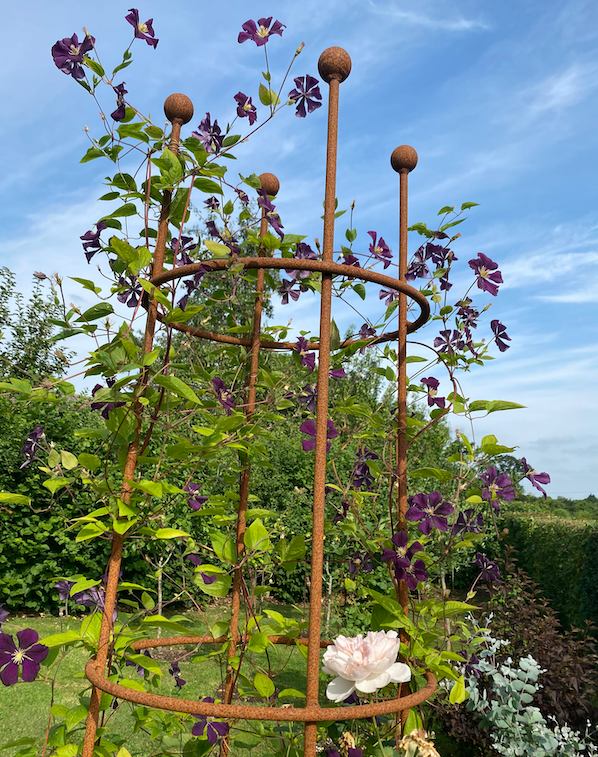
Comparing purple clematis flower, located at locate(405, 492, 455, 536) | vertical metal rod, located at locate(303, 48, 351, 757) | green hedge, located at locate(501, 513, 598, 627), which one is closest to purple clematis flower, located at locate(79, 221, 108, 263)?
vertical metal rod, located at locate(303, 48, 351, 757)

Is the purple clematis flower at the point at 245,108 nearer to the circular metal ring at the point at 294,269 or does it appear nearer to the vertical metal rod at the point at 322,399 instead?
the vertical metal rod at the point at 322,399

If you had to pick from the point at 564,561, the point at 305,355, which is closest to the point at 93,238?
the point at 305,355

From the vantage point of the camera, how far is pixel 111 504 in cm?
154

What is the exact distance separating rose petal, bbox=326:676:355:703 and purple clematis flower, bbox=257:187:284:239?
139 cm

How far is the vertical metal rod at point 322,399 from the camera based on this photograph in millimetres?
1319

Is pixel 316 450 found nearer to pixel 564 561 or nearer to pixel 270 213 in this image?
pixel 270 213

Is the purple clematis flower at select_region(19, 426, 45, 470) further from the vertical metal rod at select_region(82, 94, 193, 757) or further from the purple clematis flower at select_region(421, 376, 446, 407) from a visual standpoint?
the purple clematis flower at select_region(421, 376, 446, 407)

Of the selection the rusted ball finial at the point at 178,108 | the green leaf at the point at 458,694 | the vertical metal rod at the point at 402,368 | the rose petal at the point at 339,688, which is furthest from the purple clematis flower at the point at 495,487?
the rusted ball finial at the point at 178,108

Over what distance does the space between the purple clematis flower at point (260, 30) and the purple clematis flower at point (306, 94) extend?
0.15m

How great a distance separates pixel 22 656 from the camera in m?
1.47

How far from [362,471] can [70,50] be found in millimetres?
1653

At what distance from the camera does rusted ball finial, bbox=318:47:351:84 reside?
5.22 feet

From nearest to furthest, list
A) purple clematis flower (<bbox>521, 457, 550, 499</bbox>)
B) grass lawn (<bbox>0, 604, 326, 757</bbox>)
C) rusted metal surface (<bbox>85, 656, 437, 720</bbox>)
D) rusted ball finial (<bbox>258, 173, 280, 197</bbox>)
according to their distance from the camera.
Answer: rusted metal surface (<bbox>85, 656, 437, 720</bbox>) < purple clematis flower (<bbox>521, 457, 550, 499</bbox>) < rusted ball finial (<bbox>258, 173, 280, 197</bbox>) < grass lawn (<bbox>0, 604, 326, 757</bbox>)

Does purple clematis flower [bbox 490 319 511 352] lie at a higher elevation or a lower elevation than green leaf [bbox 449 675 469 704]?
higher
